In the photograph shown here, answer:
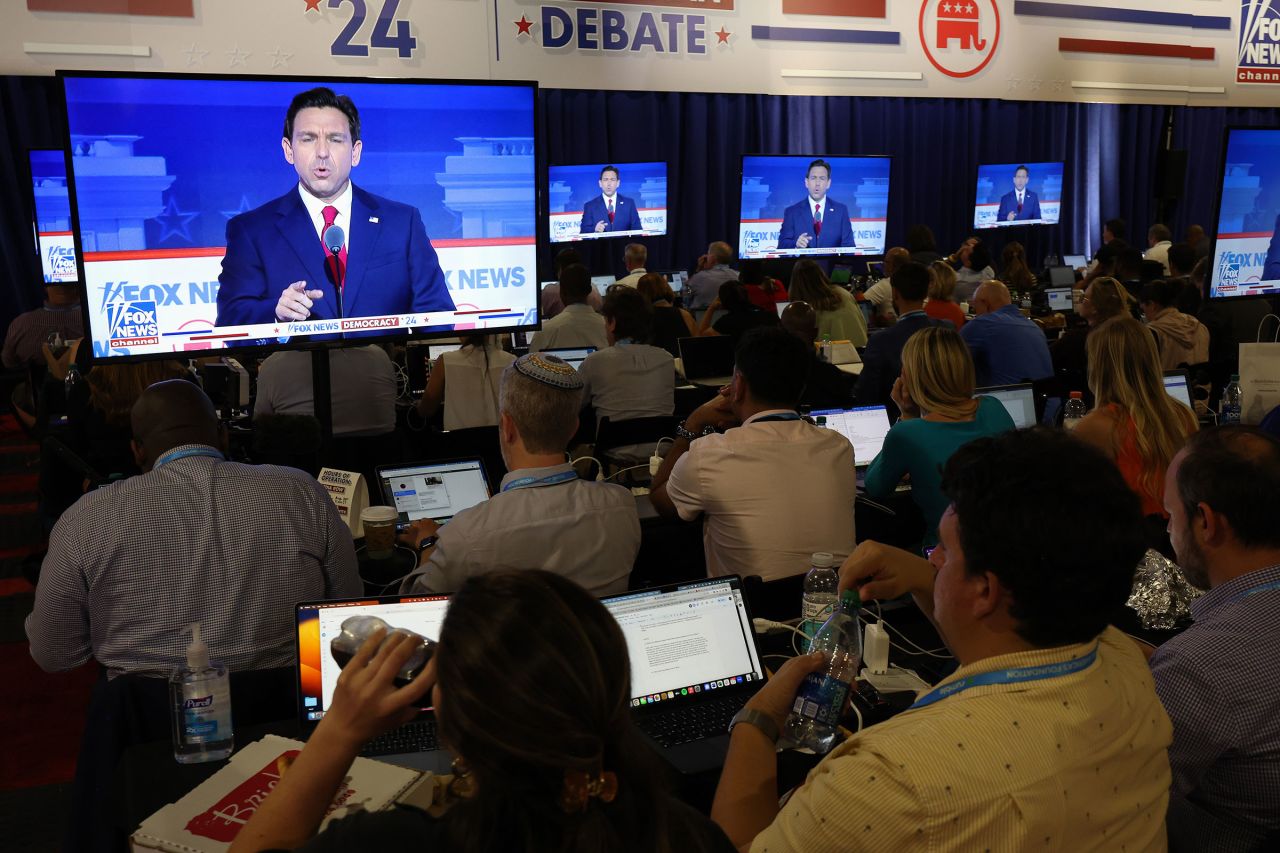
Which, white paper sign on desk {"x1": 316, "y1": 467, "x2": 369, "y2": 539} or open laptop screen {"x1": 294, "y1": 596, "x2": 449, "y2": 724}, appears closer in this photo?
open laptop screen {"x1": 294, "y1": 596, "x2": 449, "y2": 724}

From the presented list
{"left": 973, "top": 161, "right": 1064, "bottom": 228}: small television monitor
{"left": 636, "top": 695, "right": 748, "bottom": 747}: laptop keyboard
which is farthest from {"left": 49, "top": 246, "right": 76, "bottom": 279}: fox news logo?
{"left": 973, "top": 161, "right": 1064, "bottom": 228}: small television monitor

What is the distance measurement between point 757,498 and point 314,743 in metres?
1.93

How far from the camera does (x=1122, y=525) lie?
1366 millimetres

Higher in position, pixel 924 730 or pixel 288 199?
pixel 288 199

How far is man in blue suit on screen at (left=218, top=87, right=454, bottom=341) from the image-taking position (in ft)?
9.34

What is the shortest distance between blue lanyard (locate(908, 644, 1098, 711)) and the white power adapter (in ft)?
3.02

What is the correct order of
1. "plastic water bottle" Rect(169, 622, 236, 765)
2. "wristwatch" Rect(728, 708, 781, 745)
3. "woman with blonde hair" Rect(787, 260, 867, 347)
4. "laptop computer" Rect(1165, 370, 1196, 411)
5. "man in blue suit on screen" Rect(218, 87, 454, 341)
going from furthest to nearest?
1. "woman with blonde hair" Rect(787, 260, 867, 347)
2. "laptop computer" Rect(1165, 370, 1196, 411)
3. "man in blue suit on screen" Rect(218, 87, 454, 341)
4. "plastic water bottle" Rect(169, 622, 236, 765)
5. "wristwatch" Rect(728, 708, 781, 745)

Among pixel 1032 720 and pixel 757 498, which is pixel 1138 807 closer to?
pixel 1032 720

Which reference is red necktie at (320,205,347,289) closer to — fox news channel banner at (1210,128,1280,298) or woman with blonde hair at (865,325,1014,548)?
woman with blonde hair at (865,325,1014,548)

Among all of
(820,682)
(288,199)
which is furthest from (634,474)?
(820,682)

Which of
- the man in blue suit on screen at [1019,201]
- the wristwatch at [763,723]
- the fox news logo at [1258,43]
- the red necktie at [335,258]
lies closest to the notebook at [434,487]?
the red necktie at [335,258]

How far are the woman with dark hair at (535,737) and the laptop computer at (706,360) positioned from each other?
5.40 metres

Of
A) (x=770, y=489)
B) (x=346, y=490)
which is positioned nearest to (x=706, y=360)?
(x=770, y=489)

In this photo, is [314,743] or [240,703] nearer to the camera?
[314,743]
